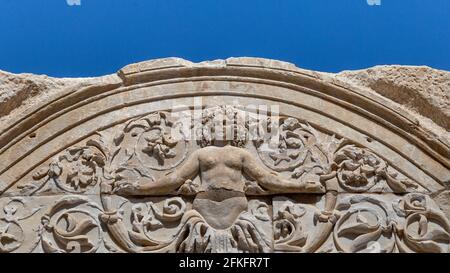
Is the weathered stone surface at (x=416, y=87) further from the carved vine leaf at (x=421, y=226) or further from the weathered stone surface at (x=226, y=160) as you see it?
the carved vine leaf at (x=421, y=226)

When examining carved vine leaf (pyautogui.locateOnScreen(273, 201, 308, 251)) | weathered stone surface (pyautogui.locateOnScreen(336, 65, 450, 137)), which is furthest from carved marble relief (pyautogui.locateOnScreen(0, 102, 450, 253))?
weathered stone surface (pyautogui.locateOnScreen(336, 65, 450, 137))

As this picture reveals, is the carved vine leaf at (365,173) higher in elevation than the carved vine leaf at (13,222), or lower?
higher

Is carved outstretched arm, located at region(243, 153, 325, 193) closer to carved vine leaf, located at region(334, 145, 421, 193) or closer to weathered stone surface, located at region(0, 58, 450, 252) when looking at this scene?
weathered stone surface, located at region(0, 58, 450, 252)

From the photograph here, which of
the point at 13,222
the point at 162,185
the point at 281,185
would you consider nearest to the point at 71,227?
the point at 13,222

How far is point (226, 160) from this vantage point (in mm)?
7699

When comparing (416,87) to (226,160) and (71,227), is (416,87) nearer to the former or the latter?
(226,160)

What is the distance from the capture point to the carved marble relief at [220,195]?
292 inches

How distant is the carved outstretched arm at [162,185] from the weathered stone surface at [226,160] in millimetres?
10

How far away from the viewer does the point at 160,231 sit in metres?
7.49

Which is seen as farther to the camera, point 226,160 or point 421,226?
point 226,160

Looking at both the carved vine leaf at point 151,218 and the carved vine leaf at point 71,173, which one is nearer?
the carved vine leaf at point 151,218

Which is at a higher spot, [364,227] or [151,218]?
[151,218]

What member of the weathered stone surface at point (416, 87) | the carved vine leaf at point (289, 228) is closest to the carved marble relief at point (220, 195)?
the carved vine leaf at point (289, 228)

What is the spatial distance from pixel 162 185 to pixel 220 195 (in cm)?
44
